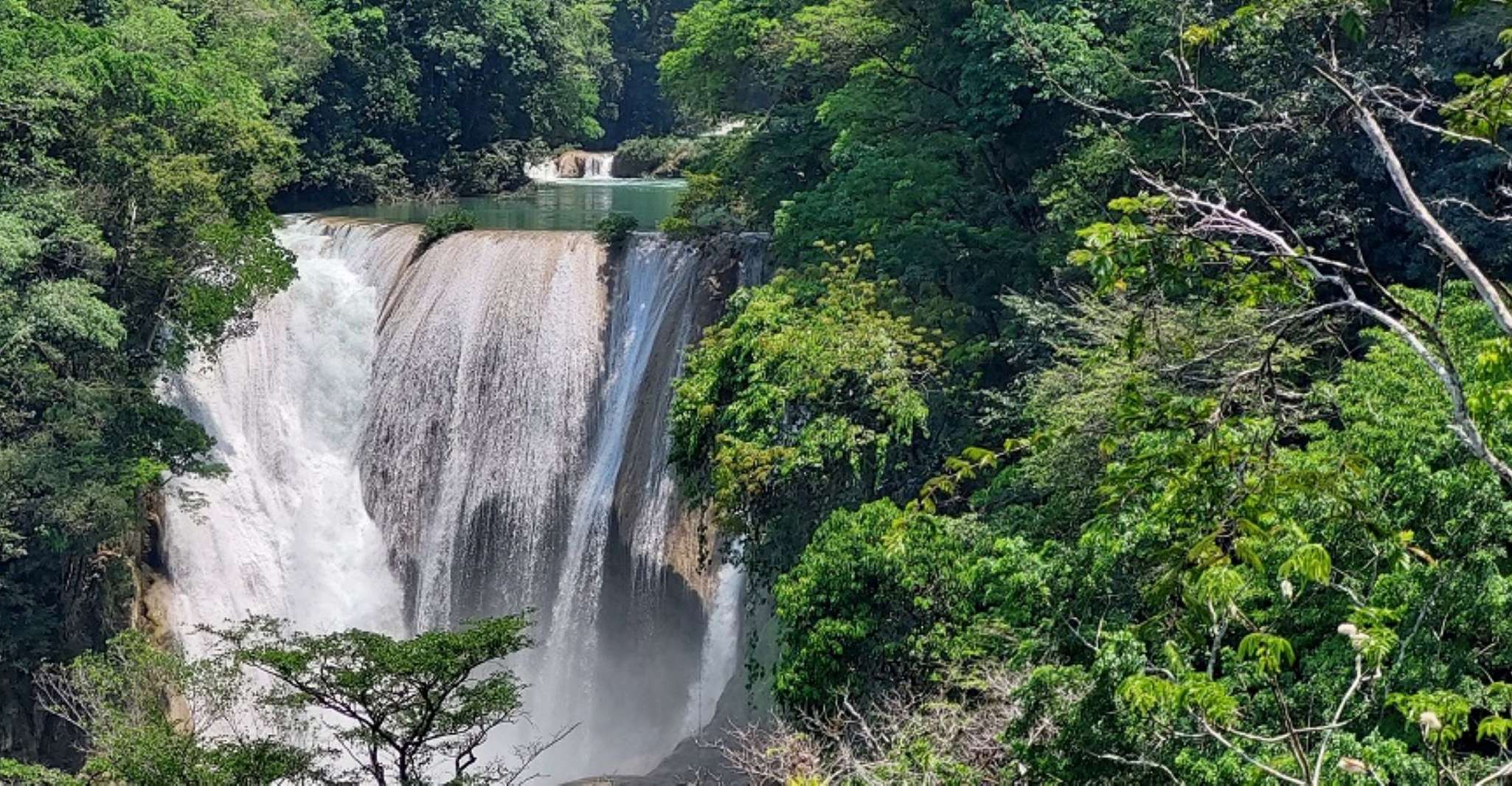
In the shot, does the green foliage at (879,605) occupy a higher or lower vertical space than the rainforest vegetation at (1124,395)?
lower

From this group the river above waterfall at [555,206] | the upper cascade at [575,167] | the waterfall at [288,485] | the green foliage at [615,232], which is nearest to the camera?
the waterfall at [288,485]

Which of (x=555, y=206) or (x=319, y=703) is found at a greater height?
(x=555, y=206)

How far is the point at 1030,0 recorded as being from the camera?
1692 cm

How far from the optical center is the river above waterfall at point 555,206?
3039cm

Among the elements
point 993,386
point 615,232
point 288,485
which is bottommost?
point 288,485

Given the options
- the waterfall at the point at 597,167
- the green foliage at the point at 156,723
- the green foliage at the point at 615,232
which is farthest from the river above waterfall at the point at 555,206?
the green foliage at the point at 156,723

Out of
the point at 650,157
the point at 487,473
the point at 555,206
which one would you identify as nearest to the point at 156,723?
the point at 487,473

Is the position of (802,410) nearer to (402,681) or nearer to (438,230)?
(402,681)

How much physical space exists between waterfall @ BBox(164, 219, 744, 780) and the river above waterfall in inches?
271

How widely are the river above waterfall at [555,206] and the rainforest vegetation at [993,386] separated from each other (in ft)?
16.1

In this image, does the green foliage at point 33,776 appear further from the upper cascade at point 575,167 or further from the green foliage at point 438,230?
the upper cascade at point 575,167

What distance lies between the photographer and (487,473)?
20.3m

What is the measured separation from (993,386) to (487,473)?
27.7 feet

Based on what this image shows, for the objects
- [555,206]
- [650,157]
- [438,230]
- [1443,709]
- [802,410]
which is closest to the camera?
[1443,709]
